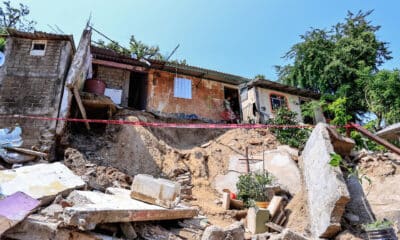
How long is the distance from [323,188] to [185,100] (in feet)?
36.8

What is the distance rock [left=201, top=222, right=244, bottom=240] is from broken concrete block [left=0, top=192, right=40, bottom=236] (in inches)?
111

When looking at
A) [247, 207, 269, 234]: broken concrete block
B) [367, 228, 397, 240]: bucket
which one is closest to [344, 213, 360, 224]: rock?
[367, 228, 397, 240]: bucket

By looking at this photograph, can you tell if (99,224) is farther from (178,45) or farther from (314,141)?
(178,45)

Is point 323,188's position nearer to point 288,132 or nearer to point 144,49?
point 288,132

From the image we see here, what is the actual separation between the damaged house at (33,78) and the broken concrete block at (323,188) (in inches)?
310

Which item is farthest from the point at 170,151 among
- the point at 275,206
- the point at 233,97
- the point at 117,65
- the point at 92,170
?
the point at 233,97

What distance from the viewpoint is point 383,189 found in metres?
5.19

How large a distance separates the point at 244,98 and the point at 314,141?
1175 centimetres

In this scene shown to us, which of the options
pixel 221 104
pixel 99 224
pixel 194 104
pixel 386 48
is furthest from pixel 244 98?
pixel 99 224

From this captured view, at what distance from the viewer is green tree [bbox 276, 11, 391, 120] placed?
1848cm

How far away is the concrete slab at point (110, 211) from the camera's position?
3.93 metres

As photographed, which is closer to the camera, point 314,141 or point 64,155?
point 314,141

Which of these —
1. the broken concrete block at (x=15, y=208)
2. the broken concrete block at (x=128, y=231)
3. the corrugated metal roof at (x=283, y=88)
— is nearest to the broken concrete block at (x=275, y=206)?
the broken concrete block at (x=128, y=231)

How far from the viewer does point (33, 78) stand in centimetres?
975
